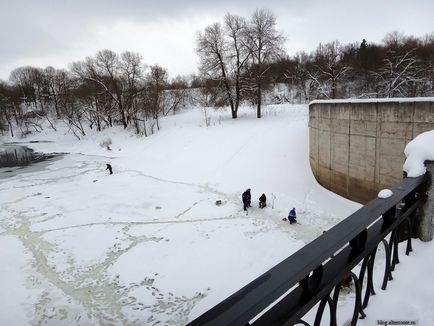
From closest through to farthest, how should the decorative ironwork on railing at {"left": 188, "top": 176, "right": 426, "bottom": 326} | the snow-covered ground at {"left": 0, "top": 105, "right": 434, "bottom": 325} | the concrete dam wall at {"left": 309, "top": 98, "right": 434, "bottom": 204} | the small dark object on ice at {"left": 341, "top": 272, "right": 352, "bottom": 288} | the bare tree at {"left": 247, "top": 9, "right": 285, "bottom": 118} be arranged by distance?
the decorative ironwork on railing at {"left": 188, "top": 176, "right": 426, "bottom": 326}
the small dark object on ice at {"left": 341, "top": 272, "right": 352, "bottom": 288}
the snow-covered ground at {"left": 0, "top": 105, "right": 434, "bottom": 325}
the concrete dam wall at {"left": 309, "top": 98, "right": 434, "bottom": 204}
the bare tree at {"left": 247, "top": 9, "right": 285, "bottom": 118}

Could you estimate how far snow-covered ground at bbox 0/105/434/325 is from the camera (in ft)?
28.0

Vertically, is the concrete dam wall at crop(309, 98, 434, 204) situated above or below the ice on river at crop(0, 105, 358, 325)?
above

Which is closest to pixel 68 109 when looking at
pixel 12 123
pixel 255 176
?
pixel 12 123

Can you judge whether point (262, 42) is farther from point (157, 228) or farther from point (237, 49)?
point (157, 228)

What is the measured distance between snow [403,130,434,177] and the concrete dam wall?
920 cm

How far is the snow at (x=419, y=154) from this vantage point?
2.66 m

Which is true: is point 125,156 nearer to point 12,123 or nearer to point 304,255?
point 304,255

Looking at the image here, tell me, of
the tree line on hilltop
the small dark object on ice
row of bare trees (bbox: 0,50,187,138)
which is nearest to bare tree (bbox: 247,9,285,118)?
the tree line on hilltop

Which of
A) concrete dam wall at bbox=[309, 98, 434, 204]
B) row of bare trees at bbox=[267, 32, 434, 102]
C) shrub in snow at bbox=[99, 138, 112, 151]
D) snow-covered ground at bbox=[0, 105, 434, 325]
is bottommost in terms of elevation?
snow-covered ground at bbox=[0, 105, 434, 325]

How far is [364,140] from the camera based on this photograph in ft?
42.6

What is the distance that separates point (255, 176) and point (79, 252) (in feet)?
34.8

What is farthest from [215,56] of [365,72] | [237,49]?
[365,72]

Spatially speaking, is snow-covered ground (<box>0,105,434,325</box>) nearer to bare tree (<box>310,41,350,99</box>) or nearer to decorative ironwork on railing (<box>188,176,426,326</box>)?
decorative ironwork on railing (<box>188,176,426,326</box>)

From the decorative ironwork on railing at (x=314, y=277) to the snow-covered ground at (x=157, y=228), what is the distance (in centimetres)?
60
